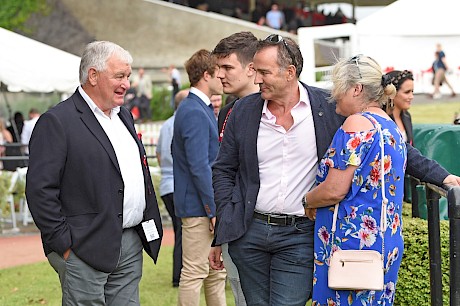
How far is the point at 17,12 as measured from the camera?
36438mm

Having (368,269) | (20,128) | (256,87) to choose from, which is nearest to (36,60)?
(20,128)

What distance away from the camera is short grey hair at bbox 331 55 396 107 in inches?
175

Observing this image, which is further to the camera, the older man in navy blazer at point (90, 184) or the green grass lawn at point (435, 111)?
the green grass lawn at point (435, 111)

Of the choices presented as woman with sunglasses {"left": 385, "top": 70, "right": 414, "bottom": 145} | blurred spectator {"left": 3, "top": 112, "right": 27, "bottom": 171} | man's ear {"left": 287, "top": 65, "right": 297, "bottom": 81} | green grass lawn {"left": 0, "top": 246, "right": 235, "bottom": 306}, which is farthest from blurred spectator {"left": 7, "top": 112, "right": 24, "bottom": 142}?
man's ear {"left": 287, "top": 65, "right": 297, "bottom": 81}

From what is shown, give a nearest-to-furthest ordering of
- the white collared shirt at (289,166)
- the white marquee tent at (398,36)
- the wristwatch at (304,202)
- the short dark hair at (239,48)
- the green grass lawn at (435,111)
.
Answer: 1. the wristwatch at (304,202)
2. the white collared shirt at (289,166)
3. the short dark hair at (239,48)
4. the white marquee tent at (398,36)
5. the green grass lawn at (435,111)

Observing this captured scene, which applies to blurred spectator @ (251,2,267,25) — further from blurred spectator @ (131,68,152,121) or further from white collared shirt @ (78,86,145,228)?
white collared shirt @ (78,86,145,228)

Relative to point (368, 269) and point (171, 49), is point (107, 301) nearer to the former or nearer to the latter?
point (368, 269)

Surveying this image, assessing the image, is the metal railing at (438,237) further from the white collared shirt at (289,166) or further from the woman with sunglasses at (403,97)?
the woman with sunglasses at (403,97)

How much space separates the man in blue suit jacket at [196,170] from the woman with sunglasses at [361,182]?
2.20 m

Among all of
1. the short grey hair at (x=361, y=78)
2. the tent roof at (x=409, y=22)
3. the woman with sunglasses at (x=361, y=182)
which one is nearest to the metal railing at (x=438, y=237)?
the woman with sunglasses at (x=361, y=182)

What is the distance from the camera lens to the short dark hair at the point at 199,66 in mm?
6723

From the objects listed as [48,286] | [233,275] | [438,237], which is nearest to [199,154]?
[233,275]

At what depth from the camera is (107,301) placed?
519 centimetres

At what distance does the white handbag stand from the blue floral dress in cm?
3
